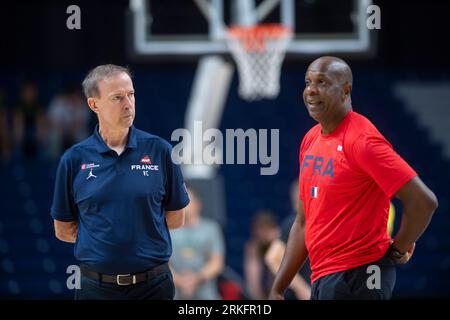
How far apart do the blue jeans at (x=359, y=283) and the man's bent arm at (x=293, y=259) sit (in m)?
0.26

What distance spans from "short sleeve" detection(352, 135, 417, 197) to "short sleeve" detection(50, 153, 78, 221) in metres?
1.27

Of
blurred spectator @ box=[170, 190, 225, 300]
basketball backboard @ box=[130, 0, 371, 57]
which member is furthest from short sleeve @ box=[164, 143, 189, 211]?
basketball backboard @ box=[130, 0, 371, 57]

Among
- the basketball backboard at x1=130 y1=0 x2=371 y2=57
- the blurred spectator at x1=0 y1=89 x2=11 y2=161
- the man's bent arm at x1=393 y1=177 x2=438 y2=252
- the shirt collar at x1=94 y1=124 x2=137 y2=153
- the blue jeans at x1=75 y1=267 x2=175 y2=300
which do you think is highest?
the basketball backboard at x1=130 y1=0 x2=371 y2=57

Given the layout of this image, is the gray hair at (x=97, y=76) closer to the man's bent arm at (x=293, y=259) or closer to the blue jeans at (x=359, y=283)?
the man's bent arm at (x=293, y=259)

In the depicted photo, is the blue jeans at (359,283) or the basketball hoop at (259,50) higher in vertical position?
the basketball hoop at (259,50)

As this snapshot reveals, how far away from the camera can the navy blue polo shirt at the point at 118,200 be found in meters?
3.76

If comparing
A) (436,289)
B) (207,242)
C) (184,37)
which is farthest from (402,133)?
(207,242)

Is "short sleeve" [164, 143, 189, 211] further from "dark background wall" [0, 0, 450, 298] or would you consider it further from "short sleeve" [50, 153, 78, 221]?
"dark background wall" [0, 0, 450, 298]

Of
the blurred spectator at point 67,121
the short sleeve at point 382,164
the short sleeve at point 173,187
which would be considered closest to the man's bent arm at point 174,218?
the short sleeve at point 173,187

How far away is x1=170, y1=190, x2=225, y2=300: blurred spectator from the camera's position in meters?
5.89

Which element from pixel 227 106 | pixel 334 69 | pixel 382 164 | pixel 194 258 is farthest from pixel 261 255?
pixel 227 106

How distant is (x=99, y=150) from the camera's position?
3842 millimetres

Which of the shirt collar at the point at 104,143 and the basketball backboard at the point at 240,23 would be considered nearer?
the shirt collar at the point at 104,143
